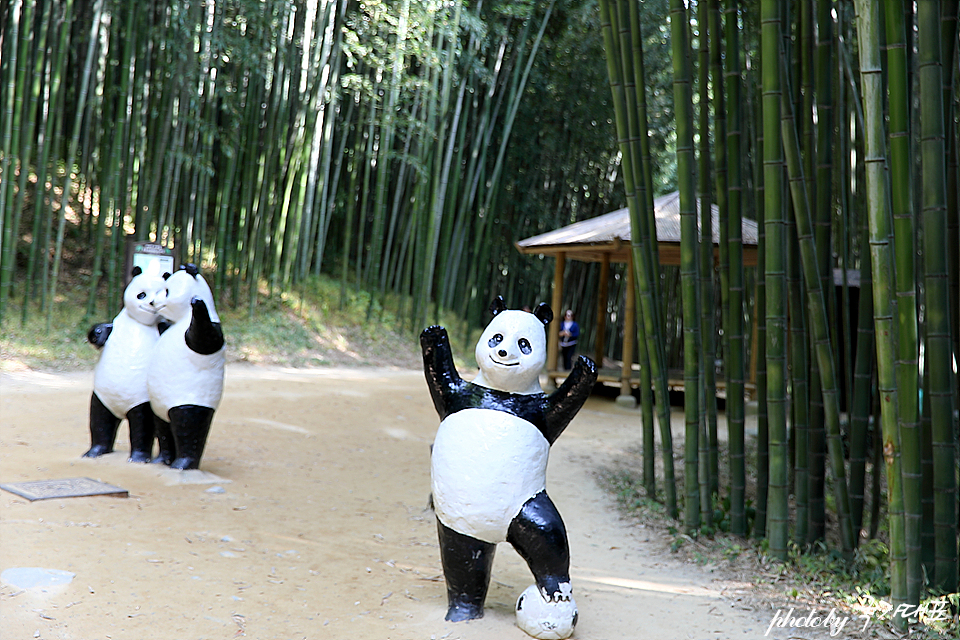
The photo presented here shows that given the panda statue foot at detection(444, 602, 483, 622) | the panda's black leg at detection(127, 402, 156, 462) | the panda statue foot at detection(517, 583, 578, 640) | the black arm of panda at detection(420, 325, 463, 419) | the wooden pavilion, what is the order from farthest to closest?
the wooden pavilion < the panda's black leg at detection(127, 402, 156, 462) < the black arm of panda at detection(420, 325, 463, 419) < the panda statue foot at detection(444, 602, 483, 622) < the panda statue foot at detection(517, 583, 578, 640)

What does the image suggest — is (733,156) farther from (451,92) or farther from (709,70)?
(451,92)

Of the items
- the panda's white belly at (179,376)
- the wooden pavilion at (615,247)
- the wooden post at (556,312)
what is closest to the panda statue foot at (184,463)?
the panda's white belly at (179,376)

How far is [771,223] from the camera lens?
2730 mm

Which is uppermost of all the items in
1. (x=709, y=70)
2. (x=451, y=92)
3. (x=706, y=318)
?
(x=451, y=92)

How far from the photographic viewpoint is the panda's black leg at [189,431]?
11.7ft

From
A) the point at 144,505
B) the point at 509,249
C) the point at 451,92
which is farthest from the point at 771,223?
the point at 509,249

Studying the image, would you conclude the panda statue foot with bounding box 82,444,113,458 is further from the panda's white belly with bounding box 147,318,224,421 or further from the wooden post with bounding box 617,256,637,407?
the wooden post with bounding box 617,256,637,407

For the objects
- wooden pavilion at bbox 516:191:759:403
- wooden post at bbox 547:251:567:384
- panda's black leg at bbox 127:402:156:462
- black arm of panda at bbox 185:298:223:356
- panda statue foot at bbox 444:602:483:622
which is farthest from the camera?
wooden post at bbox 547:251:567:384

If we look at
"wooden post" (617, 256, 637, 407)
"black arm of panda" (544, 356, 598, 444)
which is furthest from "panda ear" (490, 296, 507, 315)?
"wooden post" (617, 256, 637, 407)

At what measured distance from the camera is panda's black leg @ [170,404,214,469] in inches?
140

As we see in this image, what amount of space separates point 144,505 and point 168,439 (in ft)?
2.23

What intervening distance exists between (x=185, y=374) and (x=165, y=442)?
452mm

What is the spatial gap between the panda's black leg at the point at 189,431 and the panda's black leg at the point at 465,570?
1790 millimetres

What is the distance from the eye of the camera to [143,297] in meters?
3.82
